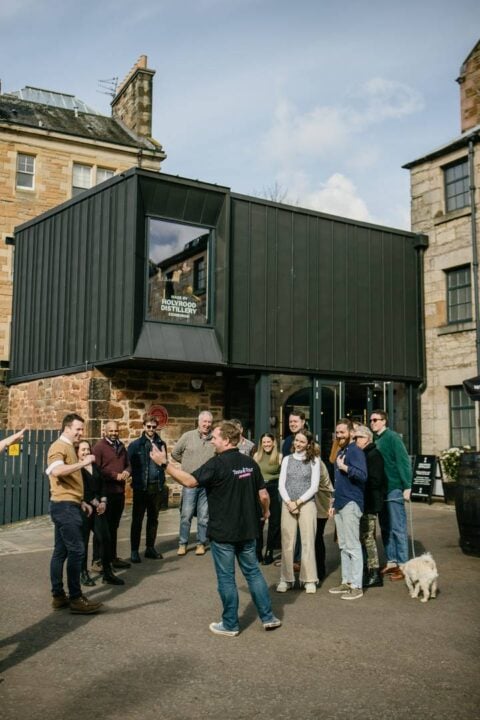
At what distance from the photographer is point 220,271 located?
1502cm

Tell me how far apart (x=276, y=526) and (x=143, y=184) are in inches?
312

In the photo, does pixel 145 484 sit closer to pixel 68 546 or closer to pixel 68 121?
pixel 68 546

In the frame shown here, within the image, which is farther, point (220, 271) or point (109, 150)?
point (109, 150)

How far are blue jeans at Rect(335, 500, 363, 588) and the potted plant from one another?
29.6ft

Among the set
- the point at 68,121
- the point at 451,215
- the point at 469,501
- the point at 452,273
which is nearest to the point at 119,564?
the point at 469,501

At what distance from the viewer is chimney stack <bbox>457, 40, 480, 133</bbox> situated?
59.6ft

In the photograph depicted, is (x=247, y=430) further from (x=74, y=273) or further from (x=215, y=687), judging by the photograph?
(x=215, y=687)

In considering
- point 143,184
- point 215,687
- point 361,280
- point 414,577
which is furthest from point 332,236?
point 215,687

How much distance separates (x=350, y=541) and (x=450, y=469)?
9.33m

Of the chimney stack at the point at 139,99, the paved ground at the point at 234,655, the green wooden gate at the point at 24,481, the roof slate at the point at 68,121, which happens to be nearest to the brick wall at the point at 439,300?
the green wooden gate at the point at 24,481

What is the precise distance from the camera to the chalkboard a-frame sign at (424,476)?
16.5 meters

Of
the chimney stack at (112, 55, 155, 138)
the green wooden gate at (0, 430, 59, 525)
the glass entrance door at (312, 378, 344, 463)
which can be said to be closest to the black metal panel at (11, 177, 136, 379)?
the green wooden gate at (0, 430, 59, 525)

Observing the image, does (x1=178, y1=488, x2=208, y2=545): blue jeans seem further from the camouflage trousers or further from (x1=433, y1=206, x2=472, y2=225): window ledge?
(x1=433, y1=206, x2=472, y2=225): window ledge

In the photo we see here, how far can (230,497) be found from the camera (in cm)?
606
